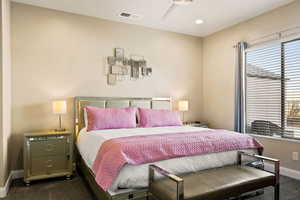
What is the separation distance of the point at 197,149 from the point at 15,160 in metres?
2.95

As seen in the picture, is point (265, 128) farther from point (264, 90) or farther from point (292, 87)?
point (292, 87)

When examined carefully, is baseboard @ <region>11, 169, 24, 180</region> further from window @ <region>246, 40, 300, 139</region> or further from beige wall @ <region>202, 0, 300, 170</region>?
window @ <region>246, 40, 300, 139</region>

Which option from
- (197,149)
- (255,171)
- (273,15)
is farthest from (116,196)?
(273,15)

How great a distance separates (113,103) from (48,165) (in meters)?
1.52

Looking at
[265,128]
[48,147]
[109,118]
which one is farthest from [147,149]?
Answer: [265,128]

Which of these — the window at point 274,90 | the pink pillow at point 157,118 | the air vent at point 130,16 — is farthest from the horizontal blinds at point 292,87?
the air vent at point 130,16

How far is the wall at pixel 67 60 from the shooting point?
3363 mm

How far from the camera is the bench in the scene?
175 centimetres

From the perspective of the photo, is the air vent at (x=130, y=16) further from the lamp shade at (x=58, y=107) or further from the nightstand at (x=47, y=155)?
the nightstand at (x=47, y=155)

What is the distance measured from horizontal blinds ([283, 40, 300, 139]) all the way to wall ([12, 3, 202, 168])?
7.30ft

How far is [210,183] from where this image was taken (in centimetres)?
195

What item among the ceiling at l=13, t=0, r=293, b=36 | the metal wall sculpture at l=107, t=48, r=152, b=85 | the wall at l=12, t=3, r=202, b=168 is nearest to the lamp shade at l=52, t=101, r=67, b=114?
the wall at l=12, t=3, r=202, b=168

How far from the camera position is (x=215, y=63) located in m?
4.78

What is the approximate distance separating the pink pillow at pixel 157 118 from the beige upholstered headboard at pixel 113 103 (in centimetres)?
36
